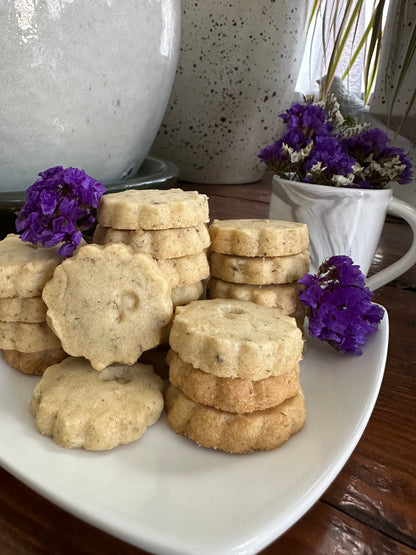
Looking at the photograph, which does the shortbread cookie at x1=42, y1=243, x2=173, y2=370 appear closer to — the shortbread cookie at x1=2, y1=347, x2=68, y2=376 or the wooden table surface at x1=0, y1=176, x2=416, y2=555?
the shortbread cookie at x1=2, y1=347, x2=68, y2=376

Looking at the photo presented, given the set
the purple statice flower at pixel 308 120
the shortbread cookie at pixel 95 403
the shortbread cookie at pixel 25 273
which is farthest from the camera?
the purple statice flower at pixel 308 120

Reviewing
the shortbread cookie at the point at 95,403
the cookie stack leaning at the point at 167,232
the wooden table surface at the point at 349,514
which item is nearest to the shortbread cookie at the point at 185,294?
the cookie stack leaning at the point at 167,232

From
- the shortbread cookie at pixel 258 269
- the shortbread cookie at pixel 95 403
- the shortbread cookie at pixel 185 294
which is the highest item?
the shortbread cookie at pixel 258 269

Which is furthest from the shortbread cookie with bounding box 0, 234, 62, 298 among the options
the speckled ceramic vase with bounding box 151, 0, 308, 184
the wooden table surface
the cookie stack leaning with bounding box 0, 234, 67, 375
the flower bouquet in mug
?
the speckled ceramic vase with bounding box 151, 0, 308, 184

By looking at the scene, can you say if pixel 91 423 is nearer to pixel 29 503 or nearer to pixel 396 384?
pixel 29 503

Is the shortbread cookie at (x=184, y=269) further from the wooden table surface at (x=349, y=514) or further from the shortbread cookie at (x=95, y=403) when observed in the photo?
the wooden table surface at (x=349, y=514)

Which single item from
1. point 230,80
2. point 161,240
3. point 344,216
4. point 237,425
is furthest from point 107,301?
point 230,80

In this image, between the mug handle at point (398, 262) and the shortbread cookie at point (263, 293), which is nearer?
the shortbread cookie at point (263, 293)
